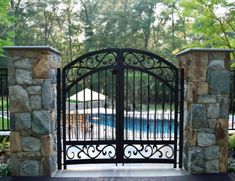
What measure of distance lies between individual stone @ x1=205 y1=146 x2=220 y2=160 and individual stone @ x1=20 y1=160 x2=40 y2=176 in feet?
8.69

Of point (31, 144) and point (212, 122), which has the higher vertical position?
point (212, 122)

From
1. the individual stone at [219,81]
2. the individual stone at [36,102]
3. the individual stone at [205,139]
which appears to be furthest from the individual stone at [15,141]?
A: the individual stone at [219,81]

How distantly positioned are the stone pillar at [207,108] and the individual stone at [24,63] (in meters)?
2.43

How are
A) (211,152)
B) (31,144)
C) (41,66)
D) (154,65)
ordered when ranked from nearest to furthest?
1. (41,66)
2. (31,144)
3. (211,152)
4. (154,65)

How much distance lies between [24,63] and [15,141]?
120cm

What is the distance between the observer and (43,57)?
4.07 m

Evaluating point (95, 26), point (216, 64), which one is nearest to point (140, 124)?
point (216, 64)

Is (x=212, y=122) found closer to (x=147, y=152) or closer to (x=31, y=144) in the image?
(x=147, y=152)

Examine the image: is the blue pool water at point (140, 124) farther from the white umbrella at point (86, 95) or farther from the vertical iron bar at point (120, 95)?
the white umbrella at point (86, 95)

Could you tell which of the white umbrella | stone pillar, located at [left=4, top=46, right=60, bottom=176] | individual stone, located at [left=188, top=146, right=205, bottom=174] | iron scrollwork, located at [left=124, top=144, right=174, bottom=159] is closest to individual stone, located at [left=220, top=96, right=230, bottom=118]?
individual stone, located at [left=188, top=146, right=205, bottom=174]

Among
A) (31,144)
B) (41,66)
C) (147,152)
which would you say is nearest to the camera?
(41,66)

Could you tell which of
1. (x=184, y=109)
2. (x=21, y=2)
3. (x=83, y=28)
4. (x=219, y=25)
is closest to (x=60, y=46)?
(x=83, y=28)

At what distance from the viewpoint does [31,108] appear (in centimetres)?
414

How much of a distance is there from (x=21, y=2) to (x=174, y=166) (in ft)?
63.3
